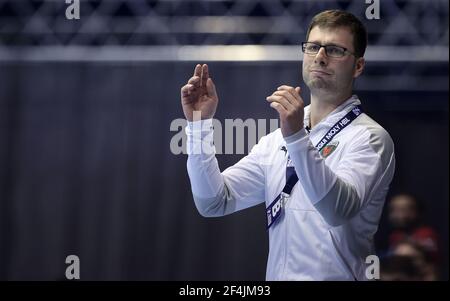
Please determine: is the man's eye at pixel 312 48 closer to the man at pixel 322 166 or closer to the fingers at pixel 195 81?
the man at pixel 322 166

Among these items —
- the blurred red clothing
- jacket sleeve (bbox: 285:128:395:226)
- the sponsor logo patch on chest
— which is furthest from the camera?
the blurred red clothing

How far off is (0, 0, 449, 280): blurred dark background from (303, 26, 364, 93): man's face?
3.83 feet

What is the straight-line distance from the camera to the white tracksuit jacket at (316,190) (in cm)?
179

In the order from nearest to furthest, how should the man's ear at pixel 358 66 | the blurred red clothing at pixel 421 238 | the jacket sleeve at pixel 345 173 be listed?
the jacket sleeve at pixel 345 173, the man's ear at pixel 358 66, the blurred red clothing at pixel 421 238

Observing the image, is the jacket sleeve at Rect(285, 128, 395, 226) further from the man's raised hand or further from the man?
the man's raised hand

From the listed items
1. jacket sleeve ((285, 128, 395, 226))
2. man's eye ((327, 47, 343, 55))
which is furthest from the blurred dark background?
jacket sleeve ((285, 128, 395, 226))

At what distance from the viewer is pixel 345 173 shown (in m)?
1.88

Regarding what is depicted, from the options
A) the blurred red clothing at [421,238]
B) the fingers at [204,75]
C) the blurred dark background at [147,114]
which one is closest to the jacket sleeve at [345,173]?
the fingers at [204,75]

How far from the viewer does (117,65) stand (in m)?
3.37

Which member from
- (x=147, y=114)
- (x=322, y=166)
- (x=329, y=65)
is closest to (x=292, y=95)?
(x=322, y=166)

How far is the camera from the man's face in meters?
2.04

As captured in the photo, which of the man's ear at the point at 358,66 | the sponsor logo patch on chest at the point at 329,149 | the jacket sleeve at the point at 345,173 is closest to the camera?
the jacket sleeve at the point at 345,173

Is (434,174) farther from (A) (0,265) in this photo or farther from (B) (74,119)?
(A) (0,265)

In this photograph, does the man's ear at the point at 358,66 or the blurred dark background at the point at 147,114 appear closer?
the man's ear at the point at 358,66
